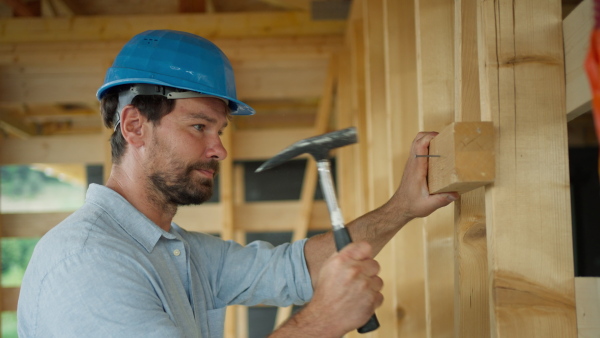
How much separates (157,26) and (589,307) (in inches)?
126

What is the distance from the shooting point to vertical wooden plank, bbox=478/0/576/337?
3.31 ft

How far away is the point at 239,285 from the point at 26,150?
317cm

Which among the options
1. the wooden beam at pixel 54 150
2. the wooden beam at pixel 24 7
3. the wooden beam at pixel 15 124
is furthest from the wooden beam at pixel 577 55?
the wooden beam at pixel 15 124

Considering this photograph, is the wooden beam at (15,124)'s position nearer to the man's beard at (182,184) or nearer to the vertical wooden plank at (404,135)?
the man's beard at (182,184)

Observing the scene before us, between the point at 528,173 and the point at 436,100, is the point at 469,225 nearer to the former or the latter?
the point at 528,173

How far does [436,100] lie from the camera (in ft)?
5.08

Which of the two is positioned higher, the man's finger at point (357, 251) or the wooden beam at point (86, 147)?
the wooden beam at point (86, 147)

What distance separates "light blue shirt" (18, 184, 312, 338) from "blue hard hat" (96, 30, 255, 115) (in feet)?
1.04

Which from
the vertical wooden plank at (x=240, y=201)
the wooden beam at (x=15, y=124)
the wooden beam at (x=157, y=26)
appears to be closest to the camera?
the wooden beam at (x=157, y=26)

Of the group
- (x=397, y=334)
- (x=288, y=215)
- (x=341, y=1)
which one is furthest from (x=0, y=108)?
(x=397, y=334)

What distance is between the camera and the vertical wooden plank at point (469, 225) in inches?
48.4

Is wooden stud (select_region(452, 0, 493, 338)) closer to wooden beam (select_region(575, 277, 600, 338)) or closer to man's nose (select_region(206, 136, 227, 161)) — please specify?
wooden beam (select_region(575, 277, 600, 338))

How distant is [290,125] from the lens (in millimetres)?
6410

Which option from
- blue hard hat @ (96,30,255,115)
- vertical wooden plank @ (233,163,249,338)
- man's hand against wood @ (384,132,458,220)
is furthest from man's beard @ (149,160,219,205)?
vertical wooden plank @ (233,163,249,338)
